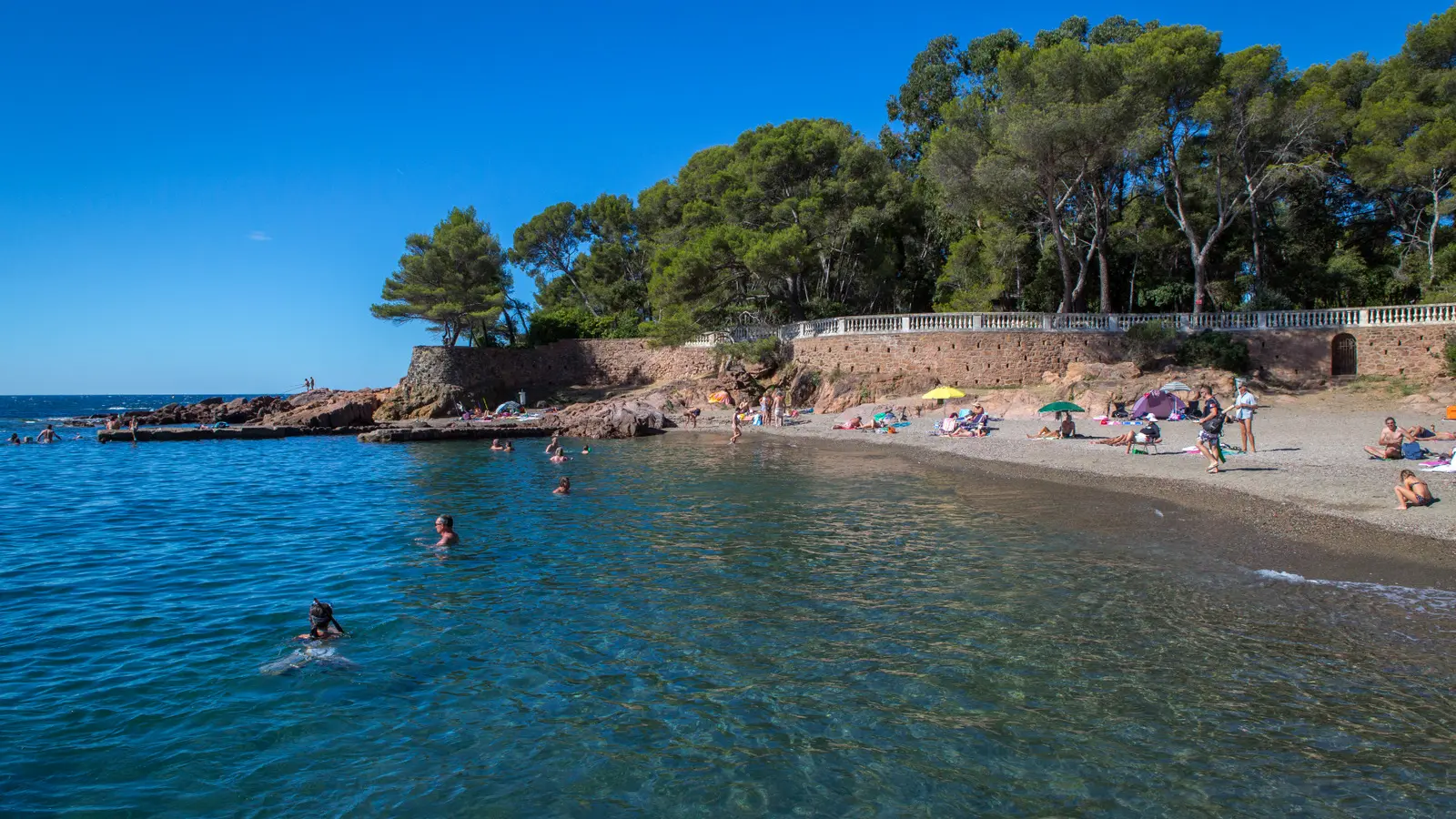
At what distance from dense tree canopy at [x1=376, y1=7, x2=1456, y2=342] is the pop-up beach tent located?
865 centimetres

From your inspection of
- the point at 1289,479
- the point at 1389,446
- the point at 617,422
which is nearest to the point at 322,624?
the point at 1289,479

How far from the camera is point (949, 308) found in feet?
122

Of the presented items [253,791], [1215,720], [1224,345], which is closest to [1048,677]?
[1215,720]

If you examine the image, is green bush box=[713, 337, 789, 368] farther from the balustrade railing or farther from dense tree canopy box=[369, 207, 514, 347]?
dense tree canopy box=[369, 207, 514, 347]

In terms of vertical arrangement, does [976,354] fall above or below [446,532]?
above

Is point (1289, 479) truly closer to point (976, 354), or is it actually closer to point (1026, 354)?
point (1026, 354)

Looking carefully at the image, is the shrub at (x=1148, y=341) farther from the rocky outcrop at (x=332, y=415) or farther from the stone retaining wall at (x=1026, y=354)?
the rocky outcrop at (x=332, y=415)

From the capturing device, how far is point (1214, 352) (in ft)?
95.2

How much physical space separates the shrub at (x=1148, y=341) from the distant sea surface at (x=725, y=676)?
1893 centimetres

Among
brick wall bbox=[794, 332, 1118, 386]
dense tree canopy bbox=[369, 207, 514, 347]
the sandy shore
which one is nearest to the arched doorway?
the sandy shore

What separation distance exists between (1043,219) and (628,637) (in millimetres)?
32109

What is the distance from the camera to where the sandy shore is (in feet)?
32.9

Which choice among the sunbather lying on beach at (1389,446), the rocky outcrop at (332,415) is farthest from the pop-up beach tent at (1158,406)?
the rocky outcrop at (332,415)

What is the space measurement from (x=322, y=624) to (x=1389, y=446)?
18.6m
